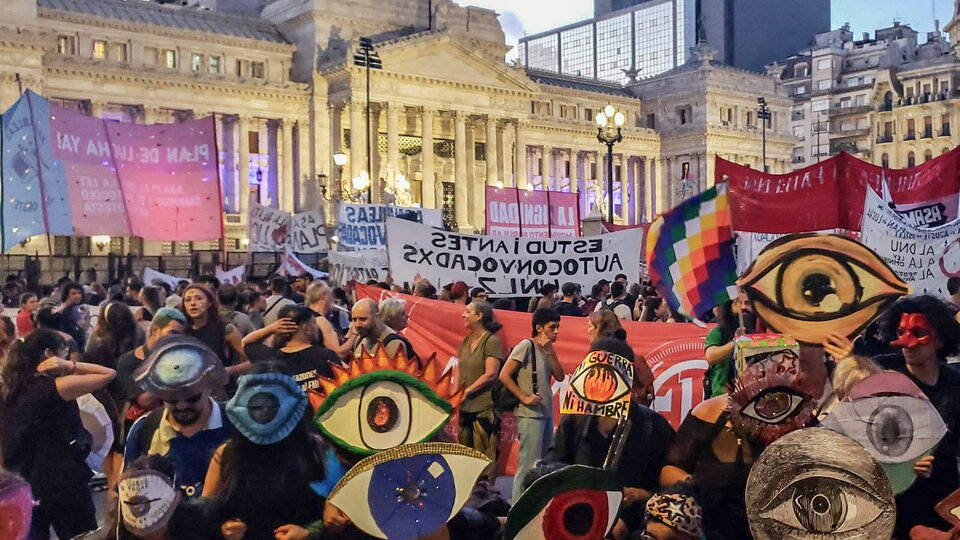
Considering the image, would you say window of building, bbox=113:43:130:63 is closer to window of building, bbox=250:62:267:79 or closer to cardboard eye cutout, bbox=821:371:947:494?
window of building, bbox=250:62:267:79

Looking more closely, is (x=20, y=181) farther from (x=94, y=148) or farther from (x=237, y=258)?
(x=237, y=258)

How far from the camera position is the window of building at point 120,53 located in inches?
1900

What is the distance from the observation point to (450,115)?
55562mm

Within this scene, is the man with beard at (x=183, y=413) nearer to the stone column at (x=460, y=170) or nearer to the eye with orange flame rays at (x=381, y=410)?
the eye with orange flame rays at (x=381, y=410)

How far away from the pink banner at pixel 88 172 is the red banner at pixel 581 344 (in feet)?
21.4

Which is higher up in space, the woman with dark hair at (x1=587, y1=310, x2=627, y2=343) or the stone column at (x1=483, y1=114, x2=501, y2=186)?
the stone column at (x1=483, y1=114, x2=501, y2=186)

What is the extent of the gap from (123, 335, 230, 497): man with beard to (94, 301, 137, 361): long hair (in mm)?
2377

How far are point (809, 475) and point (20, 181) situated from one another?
1364 centimetres

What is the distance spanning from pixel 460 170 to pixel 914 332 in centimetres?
5069

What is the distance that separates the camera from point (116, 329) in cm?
767

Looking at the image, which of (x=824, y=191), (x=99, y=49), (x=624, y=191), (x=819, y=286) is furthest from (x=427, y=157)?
(x=819, y=286)

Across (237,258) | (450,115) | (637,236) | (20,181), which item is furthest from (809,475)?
(450,115)

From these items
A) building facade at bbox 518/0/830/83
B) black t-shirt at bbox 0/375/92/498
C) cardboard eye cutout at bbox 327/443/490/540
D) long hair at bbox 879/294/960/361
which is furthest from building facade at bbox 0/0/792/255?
cardboard eye cutout at bbox 327/443/490/540

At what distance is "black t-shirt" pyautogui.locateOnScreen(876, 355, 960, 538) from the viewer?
4.95m
